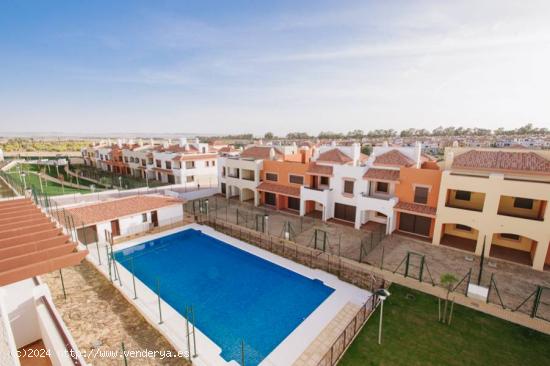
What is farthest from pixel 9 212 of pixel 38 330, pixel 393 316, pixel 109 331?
pixel 393 316

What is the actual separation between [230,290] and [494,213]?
19898 millimetres

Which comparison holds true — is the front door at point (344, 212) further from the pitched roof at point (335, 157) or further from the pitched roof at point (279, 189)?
the pitched roof at point (335, 157)

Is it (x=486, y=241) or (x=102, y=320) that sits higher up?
(x=486, y=241)

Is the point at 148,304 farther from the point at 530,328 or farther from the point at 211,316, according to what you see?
the point at 530,328

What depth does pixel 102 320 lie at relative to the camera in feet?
43.3

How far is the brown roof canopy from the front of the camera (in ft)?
25.4

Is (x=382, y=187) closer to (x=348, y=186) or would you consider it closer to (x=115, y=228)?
(x=348, y=186)

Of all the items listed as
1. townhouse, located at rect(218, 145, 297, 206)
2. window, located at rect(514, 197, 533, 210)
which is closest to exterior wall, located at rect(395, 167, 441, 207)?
window, located at rect(514, 197, 533, 210)

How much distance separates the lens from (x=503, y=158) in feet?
70.1

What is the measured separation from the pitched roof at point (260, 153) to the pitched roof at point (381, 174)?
1259 centimetres

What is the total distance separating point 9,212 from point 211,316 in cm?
1141

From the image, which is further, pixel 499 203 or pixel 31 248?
pixel 499 203

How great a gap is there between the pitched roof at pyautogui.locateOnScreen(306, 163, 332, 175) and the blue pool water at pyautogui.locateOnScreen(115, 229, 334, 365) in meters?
11.8

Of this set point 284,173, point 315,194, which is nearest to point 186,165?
point 284,173
